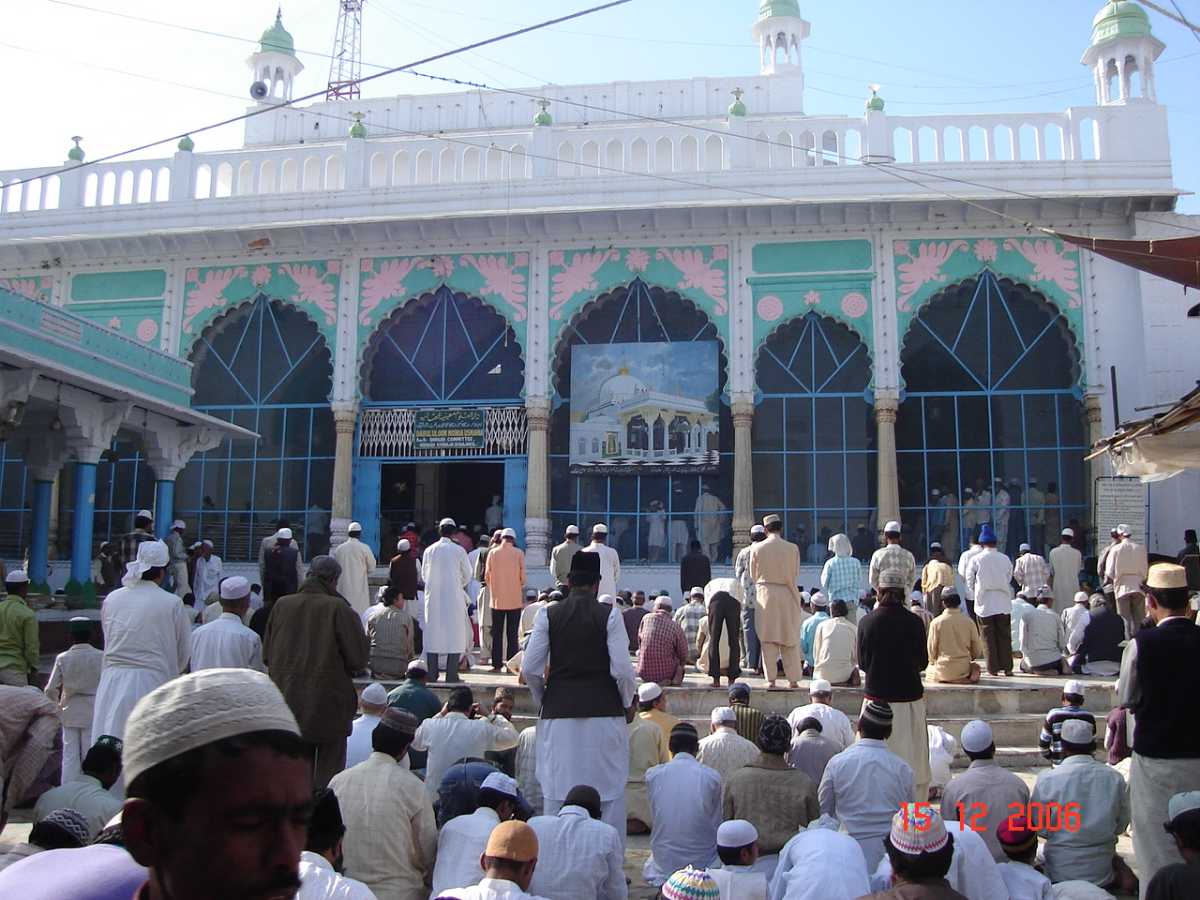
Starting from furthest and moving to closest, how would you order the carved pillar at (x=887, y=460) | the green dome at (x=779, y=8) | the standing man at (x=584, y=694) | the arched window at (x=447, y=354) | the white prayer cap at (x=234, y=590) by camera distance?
the green dome at (x=779, y=8) < the arched window at (x=447, y=354) < the carved pillar at (x=887, y=460) < the white prayer cap at (x=234, y=590) < the standing man at (x=584, y=694)

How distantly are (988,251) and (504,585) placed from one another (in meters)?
9.26

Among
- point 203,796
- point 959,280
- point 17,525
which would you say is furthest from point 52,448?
point 203,796

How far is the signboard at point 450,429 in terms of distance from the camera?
15.5 metres

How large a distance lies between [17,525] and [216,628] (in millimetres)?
13185

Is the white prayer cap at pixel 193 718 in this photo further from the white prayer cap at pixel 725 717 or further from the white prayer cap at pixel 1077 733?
the white prayer cap at pixel 725 717

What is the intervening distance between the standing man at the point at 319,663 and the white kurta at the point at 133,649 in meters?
0.63

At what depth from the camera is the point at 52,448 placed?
12547 mm

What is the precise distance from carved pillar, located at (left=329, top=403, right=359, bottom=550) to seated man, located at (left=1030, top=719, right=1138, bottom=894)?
39.2 ft

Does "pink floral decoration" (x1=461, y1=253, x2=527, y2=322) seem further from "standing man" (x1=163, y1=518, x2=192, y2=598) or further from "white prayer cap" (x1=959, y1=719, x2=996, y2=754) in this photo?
"white prayer cap" (x1=959, y1=719, x2=996, y2=754)

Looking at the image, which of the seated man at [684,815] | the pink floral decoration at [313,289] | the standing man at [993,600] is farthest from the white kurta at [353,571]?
the pink floral decoration at [313,289]

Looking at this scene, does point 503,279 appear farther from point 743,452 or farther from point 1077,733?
point 1077,733

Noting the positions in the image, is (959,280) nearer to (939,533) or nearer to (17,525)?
(939,533)

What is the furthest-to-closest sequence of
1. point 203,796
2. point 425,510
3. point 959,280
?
1. point 425,510
2. point 959,280
3. point 203,796

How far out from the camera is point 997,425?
14.8 m
